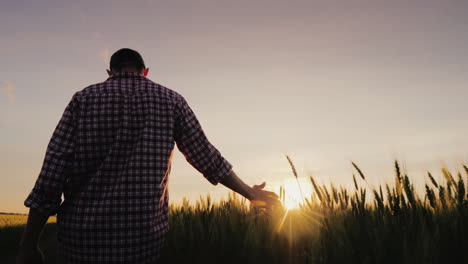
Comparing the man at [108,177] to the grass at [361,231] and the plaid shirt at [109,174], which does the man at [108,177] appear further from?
the grass at [361,231]

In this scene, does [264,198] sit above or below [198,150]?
below

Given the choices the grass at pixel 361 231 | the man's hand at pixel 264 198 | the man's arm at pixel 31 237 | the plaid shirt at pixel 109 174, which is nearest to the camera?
the grass at pixel 361 231

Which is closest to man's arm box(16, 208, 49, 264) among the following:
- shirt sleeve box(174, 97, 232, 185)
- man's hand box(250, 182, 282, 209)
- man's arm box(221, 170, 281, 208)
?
shirt sleeve box(174, 97, 232, 185)

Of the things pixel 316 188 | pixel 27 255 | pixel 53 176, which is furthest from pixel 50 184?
pixel 316 188

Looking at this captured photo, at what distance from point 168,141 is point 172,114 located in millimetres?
202

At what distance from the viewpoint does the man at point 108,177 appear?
2.36 metres

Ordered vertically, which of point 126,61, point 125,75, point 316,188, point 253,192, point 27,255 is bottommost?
point 27,255

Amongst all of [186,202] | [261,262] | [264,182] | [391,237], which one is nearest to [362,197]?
[391,237]

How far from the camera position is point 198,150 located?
2.77 metres

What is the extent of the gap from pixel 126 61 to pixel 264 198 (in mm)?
1483

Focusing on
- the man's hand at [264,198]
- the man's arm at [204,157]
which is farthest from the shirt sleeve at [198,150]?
the man's hand at [264,198]

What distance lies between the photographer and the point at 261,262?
2.04 meters

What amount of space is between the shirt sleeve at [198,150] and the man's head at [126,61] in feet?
1.42

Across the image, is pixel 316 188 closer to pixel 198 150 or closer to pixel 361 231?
pixel 361 231
